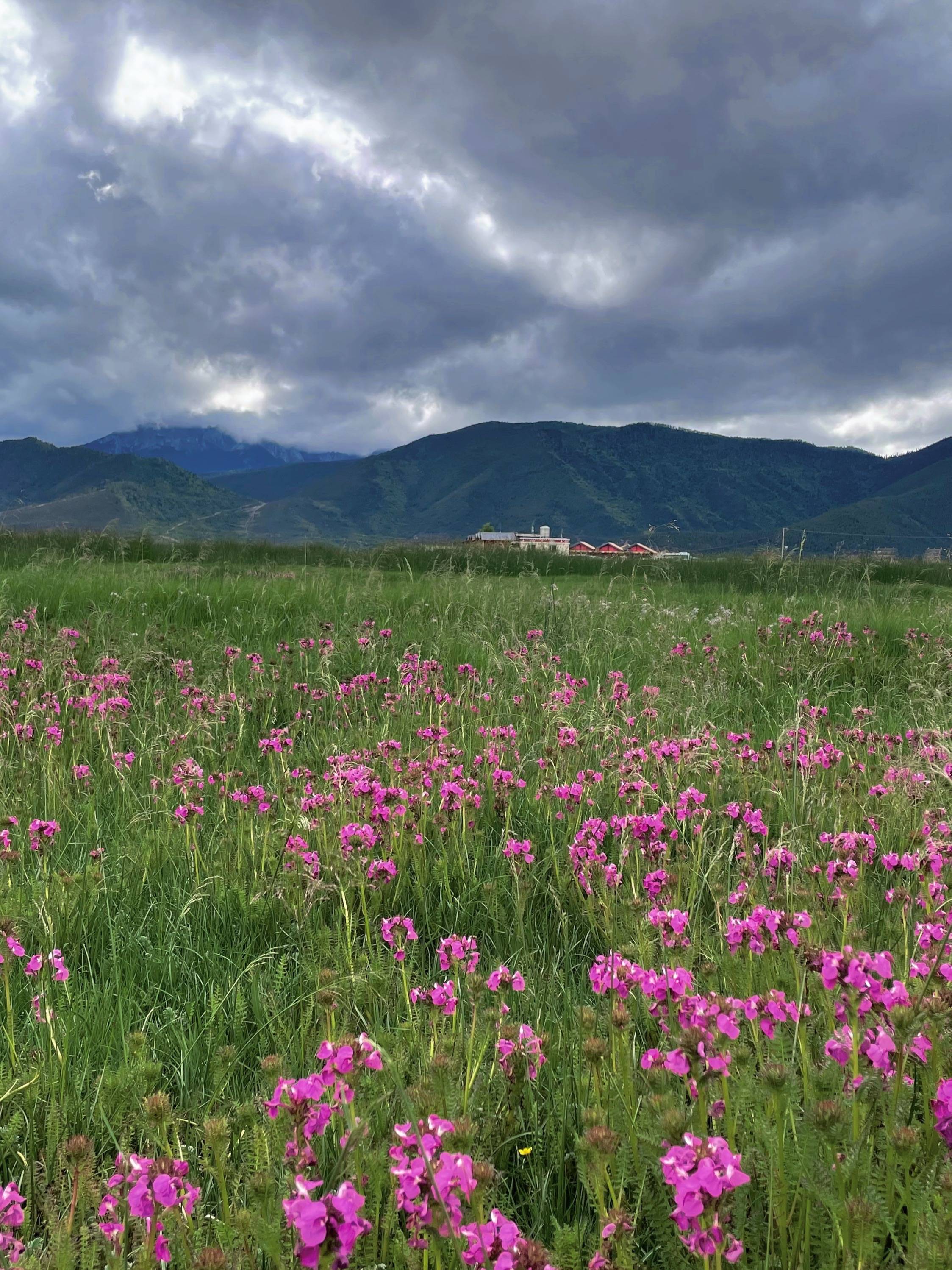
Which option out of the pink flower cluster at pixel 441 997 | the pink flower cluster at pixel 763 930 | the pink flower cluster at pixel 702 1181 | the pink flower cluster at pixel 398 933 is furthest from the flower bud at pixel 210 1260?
the pink flower cluster at pixel 763 930

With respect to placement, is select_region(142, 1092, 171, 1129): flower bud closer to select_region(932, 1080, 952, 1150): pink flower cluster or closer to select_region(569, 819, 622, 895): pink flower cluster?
select_region(932, 1080, 952, 1150): pink flower cluster

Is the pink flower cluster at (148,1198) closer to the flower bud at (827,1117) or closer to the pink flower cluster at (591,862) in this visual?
the flower bud at (827,1117)

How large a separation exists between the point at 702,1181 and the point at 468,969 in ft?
3.94

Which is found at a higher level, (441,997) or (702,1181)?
(702,1181)

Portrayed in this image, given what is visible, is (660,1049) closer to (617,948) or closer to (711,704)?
(617,948)

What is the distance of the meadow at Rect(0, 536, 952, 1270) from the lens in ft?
4.32

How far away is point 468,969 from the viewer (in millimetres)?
2182

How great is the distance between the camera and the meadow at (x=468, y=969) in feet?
4.32

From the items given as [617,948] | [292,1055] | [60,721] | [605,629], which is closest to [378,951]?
[292,1055]

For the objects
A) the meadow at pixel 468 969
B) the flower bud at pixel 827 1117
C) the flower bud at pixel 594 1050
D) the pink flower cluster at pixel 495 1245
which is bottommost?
the meadow at pixel 468 969

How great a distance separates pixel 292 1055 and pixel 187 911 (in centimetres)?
102

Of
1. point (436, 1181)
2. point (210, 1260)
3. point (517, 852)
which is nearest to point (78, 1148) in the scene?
point (210, 1260)

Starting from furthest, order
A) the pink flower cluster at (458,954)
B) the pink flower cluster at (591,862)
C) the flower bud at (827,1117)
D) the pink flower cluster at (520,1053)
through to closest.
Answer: the pink flower cluster at (591,862) < the pink flower cluster at (458,954) < the pink flower cluster at (520,1053) < the flower bud at (827,1117)

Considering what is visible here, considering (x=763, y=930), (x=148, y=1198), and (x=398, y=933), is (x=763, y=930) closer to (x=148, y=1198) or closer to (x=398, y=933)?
(x=398, y=933)
